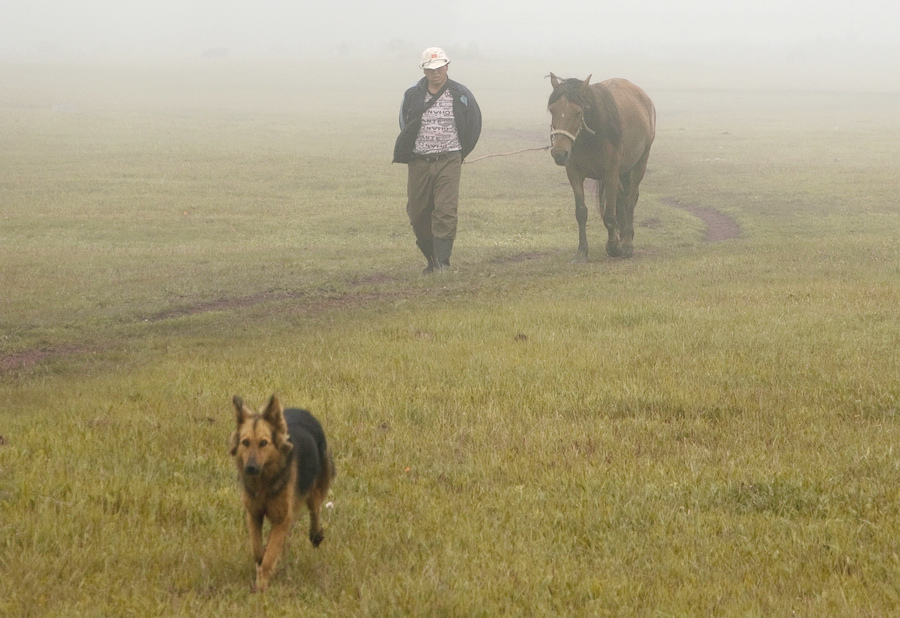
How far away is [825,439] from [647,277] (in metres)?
7.12

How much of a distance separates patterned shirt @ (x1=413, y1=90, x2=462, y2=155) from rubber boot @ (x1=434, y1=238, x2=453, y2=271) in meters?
1.21

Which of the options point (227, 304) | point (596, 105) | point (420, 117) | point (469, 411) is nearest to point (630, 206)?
point (596, 105)

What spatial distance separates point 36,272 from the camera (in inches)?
591

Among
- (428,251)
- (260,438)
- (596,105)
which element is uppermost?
(596,105)

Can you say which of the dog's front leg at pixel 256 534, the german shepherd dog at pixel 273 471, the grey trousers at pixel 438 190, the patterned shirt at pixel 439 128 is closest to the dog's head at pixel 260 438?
the german shepherd dog at pixel 273 471

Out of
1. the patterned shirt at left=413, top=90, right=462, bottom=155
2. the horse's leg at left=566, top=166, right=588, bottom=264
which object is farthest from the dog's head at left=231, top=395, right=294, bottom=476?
the horse's leg at left=566, top=166, right=588, bottom=264

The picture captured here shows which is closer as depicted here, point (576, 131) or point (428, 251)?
point (576, 131)

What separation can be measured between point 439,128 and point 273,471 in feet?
33.5

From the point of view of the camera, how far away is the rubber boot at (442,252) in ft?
46.6

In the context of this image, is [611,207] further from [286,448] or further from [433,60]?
[286,448]

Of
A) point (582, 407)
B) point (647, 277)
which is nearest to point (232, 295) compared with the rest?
point (647, 277)

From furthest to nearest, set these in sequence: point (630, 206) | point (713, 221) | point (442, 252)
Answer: point (713, 221)
point (630, 206)
point (442, 252)

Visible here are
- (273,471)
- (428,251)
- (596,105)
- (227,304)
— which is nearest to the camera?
(273,471)

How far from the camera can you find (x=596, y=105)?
14805 millimetres
